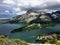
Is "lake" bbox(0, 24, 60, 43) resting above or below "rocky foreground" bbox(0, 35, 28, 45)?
above

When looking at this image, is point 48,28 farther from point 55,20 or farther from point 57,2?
point 57,2

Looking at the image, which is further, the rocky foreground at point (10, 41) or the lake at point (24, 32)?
the lake at point (24, 32)

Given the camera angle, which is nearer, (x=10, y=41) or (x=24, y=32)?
(x=10, y=41)

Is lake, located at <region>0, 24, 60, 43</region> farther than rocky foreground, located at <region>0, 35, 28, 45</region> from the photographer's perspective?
Yes

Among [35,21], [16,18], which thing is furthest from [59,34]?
[16,18]

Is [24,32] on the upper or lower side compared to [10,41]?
upper

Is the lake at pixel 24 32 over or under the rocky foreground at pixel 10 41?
over

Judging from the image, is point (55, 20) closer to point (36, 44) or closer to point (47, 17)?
point (47, 17)

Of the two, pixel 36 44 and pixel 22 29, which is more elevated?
pixel 22 29

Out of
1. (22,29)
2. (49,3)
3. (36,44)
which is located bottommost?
(36,44)

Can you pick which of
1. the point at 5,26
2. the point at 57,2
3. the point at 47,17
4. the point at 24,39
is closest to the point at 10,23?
the point at 5,26
